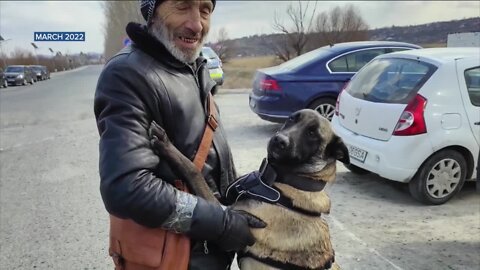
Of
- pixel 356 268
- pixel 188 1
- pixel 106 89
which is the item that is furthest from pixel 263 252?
pixel 356 268

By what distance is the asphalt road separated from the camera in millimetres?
3809

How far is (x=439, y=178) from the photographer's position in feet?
16.2

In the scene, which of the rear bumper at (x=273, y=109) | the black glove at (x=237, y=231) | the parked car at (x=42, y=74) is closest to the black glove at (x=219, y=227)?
the black glove at (x=237, y=231)

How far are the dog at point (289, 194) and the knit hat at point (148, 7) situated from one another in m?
0.44

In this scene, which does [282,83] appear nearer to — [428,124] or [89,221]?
[428,124]

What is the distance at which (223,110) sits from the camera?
42.0ft

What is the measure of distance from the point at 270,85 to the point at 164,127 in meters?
6.86

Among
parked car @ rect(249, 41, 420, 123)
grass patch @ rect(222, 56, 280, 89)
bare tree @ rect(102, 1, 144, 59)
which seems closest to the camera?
parked car @ rect(249, 41, 420, 123)

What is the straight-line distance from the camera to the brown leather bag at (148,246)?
5.04 feet

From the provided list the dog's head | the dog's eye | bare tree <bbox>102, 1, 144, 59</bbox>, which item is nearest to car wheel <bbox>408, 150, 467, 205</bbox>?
the dog's head

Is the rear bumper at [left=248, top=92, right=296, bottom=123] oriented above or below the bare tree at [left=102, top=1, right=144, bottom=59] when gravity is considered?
above

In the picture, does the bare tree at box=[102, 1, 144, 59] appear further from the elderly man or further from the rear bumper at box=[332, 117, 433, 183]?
the elderly man

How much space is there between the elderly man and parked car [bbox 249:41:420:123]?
6513 millimetres

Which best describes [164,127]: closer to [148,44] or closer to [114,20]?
[148,44]
